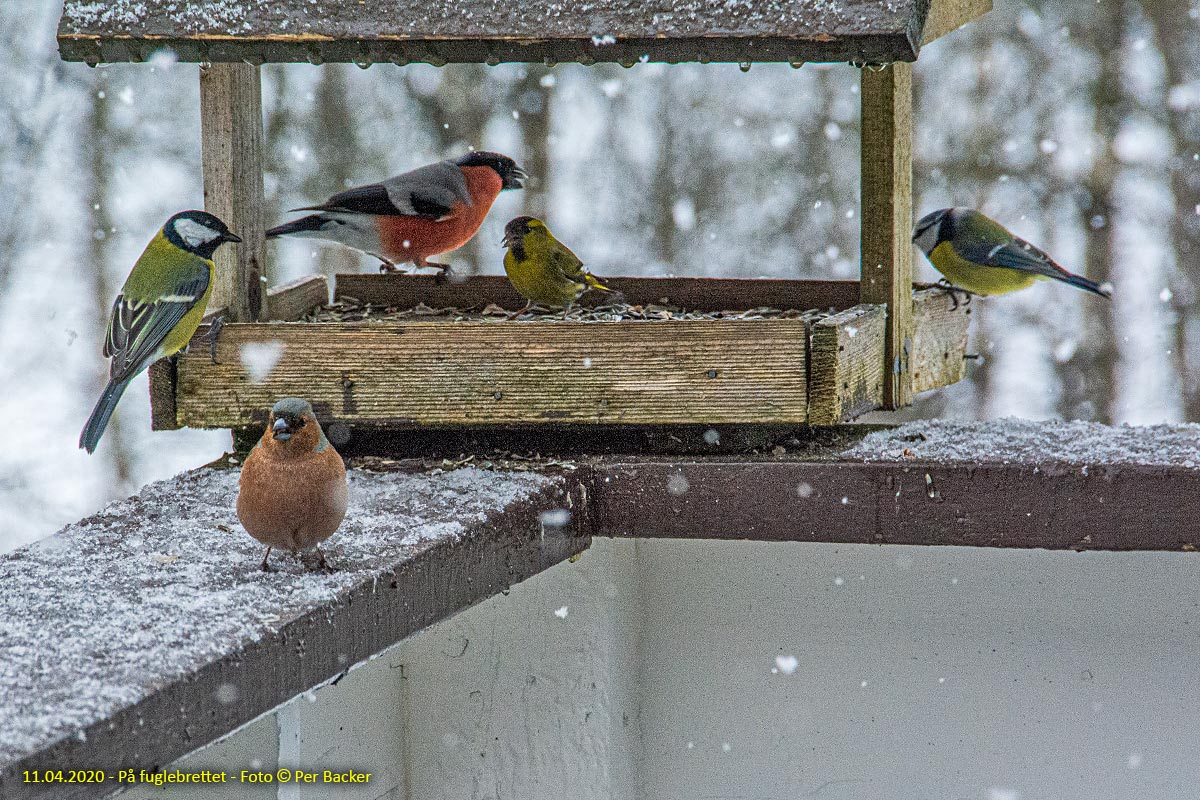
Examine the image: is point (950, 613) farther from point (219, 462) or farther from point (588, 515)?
point (219, 462)

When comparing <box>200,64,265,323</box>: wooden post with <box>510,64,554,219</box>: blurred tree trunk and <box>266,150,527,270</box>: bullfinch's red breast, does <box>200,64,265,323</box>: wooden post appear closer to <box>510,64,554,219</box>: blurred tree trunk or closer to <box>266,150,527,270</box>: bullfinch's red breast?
<box>266,150,527,270</box>: bullfinch's red breast

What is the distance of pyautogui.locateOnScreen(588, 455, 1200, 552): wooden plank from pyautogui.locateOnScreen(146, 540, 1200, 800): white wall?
17 centimetres

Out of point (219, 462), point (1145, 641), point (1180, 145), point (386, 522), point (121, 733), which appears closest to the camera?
point (121, 733)

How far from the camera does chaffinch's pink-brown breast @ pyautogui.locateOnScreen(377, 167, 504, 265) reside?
3354 mm

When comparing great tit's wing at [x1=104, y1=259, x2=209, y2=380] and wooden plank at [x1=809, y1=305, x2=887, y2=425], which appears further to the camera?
great tit's wing at [x1=104, y1=259, x2=209, y2=380]

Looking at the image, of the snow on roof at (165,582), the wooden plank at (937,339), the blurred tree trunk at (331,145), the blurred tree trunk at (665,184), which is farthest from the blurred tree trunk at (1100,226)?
the snow on roof at (165,582)

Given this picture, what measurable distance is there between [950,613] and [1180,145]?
634cm

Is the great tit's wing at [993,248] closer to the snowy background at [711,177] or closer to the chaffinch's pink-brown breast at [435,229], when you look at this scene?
the chaffinch's pink-brown breast at [435,229]

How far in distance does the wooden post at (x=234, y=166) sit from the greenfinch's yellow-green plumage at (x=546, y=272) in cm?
82

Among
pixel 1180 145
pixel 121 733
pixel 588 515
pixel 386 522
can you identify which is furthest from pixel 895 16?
pixel 1180 145

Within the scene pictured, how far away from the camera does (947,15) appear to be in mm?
2941

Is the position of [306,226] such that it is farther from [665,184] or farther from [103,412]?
[665,184]

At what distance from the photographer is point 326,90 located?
8195mm

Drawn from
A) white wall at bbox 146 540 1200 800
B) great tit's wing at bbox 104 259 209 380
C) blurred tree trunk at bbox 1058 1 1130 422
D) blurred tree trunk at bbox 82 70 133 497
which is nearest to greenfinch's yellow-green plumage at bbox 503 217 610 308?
great tit's wing at bbox 104 259 209 380
